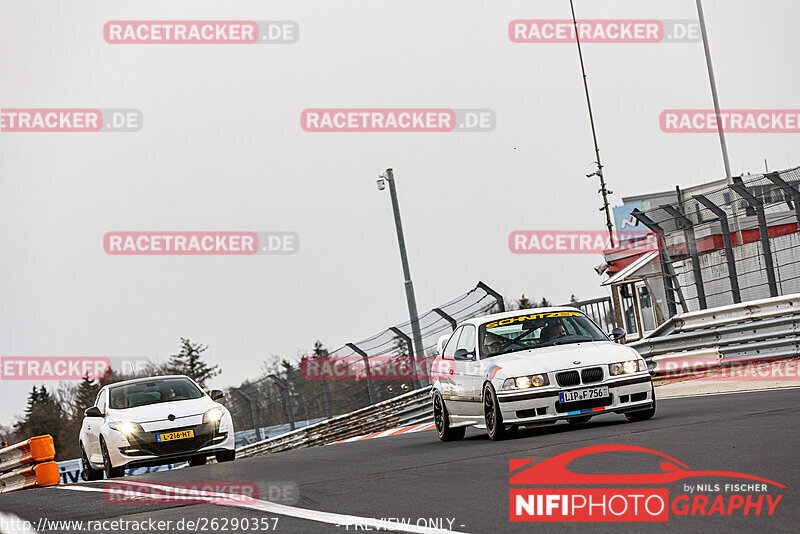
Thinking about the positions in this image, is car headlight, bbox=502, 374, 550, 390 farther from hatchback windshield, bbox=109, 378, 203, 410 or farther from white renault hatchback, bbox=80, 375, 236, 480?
hatchback windshield, bbox=109, 378, 203, 410

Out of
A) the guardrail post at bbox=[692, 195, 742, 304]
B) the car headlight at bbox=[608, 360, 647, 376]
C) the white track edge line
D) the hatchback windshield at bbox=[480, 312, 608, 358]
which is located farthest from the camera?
the guardrail post at bbox=[692, 195, 742, 304]

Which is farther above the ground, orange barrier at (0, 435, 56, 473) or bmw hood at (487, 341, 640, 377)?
bmw hood at (487, 341, 640, 377)

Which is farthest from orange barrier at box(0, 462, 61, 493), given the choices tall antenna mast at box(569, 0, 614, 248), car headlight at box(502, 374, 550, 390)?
tall antenna mast at box(569, 0, 614, 248)

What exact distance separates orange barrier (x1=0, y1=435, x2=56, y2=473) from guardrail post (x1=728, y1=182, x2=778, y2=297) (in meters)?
10.7

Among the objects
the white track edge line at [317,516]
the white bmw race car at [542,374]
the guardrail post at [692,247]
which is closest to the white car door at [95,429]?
the white bmw race car at [542,374]

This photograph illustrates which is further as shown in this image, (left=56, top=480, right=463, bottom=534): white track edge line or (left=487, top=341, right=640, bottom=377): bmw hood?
(left=487, top=341, right=640, bottom=377): bmw hood

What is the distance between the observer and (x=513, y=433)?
42.1 feet

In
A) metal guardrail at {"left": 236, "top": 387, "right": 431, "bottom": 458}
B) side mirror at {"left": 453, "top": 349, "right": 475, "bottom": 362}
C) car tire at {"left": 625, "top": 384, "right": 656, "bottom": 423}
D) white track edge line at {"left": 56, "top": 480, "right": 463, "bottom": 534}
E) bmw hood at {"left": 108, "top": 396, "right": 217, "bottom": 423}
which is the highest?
side mirror at {"left": 453, "top": 349, "right": 475, "bottom": 362}

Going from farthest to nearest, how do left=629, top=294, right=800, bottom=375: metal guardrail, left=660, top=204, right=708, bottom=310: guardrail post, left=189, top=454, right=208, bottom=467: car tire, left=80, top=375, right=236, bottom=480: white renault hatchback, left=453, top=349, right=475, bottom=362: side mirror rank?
left=660, top=204, right=708, bottom=310: guardrail post, left=629, top=294, right=800, bottom=375: metal guardrail, left=189, top=454, right=208, bottom=467: car tire, left=80, top=375, right=236, bottom=480: white renault hatchback, left=453, top=349, right=475, bottom=362: side mirror

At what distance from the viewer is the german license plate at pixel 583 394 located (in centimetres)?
1155

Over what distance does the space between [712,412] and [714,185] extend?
156 ft

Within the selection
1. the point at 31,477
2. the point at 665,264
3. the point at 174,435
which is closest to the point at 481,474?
the point at 174,435

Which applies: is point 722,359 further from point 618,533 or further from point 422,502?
point 618,533

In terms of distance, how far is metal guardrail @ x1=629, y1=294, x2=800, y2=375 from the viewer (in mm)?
17453
